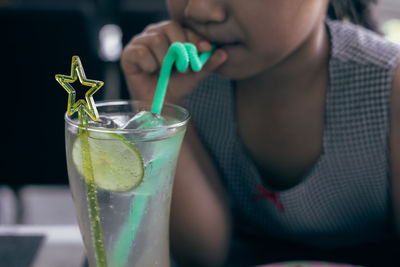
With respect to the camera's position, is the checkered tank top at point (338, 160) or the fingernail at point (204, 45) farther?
the checkered tank top at point (338, 160)

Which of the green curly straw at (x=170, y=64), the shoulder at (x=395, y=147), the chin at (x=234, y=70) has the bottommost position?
the shoulder at (x=395, y=147)

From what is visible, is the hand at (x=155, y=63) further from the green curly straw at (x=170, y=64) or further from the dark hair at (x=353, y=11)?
the dark hair at (x=353, y=11)

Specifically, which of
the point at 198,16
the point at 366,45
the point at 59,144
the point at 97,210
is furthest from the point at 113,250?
the point at 59,144

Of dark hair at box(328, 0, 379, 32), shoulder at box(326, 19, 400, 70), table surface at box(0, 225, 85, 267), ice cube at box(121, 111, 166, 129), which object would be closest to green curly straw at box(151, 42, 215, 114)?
ice cube at box(121, 111, 166, 129)

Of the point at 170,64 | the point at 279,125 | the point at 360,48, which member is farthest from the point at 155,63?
the point at 360,48

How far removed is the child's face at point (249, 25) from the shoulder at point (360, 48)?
0.50 ft

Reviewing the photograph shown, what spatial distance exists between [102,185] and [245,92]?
0.62 metres

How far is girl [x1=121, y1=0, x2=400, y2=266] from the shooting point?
754 millimetres

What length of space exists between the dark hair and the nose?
0.43m

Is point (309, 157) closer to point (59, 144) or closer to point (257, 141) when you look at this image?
point (257, 141)

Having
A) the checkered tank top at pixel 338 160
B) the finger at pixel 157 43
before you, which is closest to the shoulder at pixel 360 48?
the checkered tank top at pixel 338 160

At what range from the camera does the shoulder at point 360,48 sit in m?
0.88

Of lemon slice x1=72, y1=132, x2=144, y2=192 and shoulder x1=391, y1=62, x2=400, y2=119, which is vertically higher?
lemon slice x1=72, y1=132, x2=144, y2=192

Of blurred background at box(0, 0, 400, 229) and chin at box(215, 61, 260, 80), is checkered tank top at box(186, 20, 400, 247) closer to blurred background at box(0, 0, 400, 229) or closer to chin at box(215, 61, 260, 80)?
chin at box(215, 61, 260, 80)
